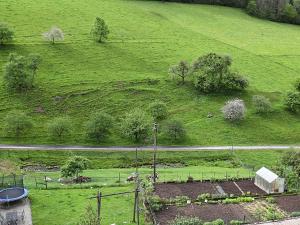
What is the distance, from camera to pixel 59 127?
103 meters

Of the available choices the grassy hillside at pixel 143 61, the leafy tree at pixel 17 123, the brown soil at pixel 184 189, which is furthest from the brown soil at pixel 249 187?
the leafy tree at pixel 17 123

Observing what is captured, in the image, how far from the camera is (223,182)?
78.8 m

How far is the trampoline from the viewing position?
65.1m

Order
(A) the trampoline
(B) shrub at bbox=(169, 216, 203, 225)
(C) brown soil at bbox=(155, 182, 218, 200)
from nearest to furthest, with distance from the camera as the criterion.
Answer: (B) shrub at bbox=(169, 216, 203, 225) < (A) the trampoline < (C) brown soil at bbox=(155, 182, 218, 200)

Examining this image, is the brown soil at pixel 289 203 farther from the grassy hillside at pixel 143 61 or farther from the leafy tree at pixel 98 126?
the leafy tree at pixel 98 126

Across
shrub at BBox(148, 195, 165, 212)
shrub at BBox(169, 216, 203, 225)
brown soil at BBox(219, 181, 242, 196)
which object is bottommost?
brown soil at BBox(219, 181, 242, 196)

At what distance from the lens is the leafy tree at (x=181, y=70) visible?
130750mm

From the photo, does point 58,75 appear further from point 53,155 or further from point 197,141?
point 197,141

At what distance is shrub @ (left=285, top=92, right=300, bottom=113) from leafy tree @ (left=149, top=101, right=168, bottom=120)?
3199cm

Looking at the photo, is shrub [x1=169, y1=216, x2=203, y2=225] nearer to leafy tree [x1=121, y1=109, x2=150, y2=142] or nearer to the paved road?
the paved road

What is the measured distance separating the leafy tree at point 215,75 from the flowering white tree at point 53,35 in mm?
40436

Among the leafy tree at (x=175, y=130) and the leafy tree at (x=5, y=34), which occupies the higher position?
the leafy tree at (x=5, y=34)

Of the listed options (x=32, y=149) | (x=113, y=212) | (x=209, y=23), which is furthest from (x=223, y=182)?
(x=209, y=23)

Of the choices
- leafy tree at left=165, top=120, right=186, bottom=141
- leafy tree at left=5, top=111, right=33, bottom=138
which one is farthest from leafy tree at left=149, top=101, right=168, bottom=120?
leafy tree at left=5, top=111, right=33, bottom=138
